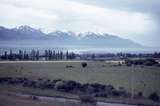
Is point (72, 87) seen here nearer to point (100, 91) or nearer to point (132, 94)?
point (100, 91)

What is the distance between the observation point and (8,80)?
4925 centimetres

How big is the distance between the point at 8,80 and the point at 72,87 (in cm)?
1179

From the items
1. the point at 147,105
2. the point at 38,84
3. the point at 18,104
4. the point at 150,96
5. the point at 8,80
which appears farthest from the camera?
the point at 8,80

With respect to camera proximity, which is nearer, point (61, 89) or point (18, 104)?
point (18, 104)

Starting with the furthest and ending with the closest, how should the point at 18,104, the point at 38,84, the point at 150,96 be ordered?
the point at 38,84, the point at 150,96, the point at 18,104

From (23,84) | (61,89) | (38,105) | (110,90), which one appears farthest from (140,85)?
(38,105)

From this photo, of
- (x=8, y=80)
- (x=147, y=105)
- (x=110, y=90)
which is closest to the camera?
(x=147, y=105)

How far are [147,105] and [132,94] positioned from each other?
6.23 metres

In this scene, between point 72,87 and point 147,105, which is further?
point 72,87

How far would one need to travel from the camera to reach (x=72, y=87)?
137 feet

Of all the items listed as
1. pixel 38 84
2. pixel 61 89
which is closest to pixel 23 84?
→ pixel 38 84

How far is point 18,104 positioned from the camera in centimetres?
2422

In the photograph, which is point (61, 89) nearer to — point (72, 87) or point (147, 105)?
point (72, 87)

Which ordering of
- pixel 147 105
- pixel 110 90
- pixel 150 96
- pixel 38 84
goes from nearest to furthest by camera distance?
pixel 147 105 → pixel 150 96 → pixel 110 90 → pixel 38 84
